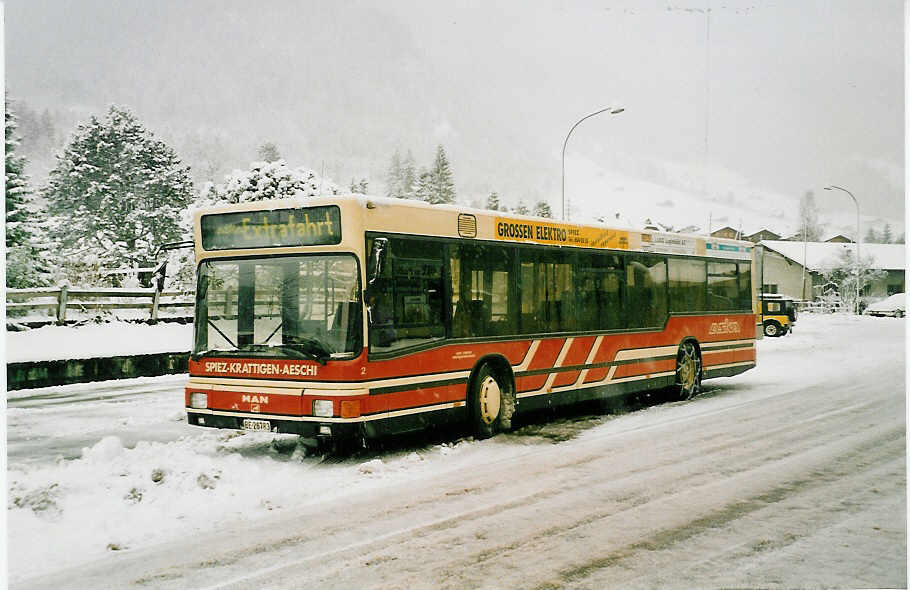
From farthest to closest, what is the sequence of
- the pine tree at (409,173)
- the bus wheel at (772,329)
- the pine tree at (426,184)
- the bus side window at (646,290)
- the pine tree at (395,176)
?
1. the bus wheel at (772,329)
2. the pine tree at (426,184)
3. the pine tree at (409,173)
4. the pine tree at (395,176)
5. the bus side window at (646,290)

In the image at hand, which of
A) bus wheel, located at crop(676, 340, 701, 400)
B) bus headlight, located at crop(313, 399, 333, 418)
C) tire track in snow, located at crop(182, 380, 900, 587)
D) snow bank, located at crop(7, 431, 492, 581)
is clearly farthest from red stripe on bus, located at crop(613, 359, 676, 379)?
bus headlight, located at crop(313, 399, 333, 418)

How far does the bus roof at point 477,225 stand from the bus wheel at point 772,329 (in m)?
25.2

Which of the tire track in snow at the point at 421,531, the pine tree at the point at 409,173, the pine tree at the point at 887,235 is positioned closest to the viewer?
the tire track in snow at the point at 421,531

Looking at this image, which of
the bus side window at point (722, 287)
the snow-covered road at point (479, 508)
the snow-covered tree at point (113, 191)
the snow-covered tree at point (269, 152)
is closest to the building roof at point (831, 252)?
the bus side window at point (722, 287)

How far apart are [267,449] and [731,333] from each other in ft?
31.7

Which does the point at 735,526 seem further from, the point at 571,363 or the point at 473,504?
the point at 571,363

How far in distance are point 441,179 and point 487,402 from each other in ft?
85.1

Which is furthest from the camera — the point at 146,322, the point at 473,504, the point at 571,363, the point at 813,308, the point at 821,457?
the point at 813,308

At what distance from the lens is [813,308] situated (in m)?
27.8

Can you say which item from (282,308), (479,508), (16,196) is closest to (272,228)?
(282,308)

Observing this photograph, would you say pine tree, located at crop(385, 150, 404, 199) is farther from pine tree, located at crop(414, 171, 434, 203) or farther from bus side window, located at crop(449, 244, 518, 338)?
bus side window, located at crop(449, 244, 518, 338)

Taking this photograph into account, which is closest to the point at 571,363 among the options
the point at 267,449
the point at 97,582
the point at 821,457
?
the point at 821,457

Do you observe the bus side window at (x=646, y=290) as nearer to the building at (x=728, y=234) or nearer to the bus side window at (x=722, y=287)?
the bus side window at (x=722, y=287)

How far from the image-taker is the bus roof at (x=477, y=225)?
8.92m
